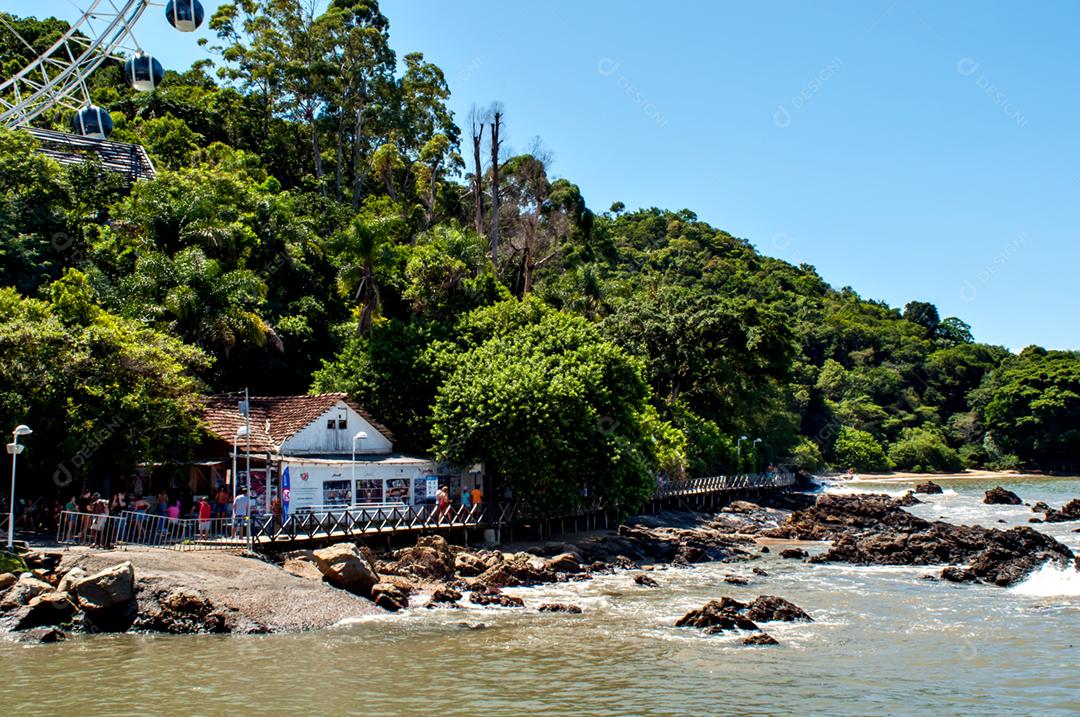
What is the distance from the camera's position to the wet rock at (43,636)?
20500mm

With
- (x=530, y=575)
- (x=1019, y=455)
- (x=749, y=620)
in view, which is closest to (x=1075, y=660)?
(x=749, y=620)

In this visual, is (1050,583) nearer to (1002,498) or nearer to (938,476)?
(1002,498)

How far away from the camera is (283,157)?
246 feet

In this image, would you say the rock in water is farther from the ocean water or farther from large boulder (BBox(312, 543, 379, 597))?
large boulder (BBox(312, 543, 379, 597))

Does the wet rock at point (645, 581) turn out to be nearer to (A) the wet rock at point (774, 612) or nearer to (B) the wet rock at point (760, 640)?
(A) the wet rock at point (774, 612)

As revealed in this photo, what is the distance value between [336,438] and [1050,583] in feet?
77.8

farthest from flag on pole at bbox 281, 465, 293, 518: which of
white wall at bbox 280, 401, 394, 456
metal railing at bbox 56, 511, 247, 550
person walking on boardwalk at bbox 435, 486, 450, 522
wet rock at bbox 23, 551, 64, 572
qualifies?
wet rock at bbox 23, 551, 64, 572

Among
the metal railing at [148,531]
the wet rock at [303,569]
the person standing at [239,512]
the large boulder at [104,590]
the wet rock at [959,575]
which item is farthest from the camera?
the wet rock at [959,575]

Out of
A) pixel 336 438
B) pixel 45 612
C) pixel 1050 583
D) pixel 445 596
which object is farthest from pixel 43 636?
pixel 1050 583

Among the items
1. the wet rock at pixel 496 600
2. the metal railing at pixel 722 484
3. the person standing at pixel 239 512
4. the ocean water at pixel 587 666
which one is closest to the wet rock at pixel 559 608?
the ocean water at pixel 587 666

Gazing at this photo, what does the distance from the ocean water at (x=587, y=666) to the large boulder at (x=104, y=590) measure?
3.06ft

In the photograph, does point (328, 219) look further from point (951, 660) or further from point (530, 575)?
point (951, 660)

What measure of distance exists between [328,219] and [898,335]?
88.2 meters

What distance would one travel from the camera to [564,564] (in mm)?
32875
